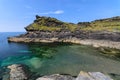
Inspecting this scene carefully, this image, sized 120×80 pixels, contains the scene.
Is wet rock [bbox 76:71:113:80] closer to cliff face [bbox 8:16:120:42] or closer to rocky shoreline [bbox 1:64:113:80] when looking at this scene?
rocky shoreline [bbox 1:64:113:80]

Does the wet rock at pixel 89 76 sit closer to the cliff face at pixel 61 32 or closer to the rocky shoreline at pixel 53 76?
the rocky shoreline at pixel 53 76

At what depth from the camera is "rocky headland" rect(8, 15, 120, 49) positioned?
6712 cm

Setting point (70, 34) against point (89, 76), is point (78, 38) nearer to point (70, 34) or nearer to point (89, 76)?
point (70, 34)

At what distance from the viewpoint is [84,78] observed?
22.6 meters

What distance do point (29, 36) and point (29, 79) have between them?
206 ft

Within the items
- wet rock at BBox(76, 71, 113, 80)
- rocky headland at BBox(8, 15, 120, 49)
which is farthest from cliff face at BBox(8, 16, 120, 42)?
wet rock at BBox(76, 71, 113, 80)

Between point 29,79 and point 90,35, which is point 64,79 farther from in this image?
point 90,35

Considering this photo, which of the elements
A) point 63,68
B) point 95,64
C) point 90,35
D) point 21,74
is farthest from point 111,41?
point 21,74

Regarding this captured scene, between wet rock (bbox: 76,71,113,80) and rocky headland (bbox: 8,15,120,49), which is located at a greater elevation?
rocky headland (bbox: 8,15,120,49)

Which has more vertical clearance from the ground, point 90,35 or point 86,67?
point 90,35

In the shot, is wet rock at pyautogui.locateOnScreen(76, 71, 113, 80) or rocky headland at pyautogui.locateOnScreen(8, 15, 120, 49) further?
rocky headland at pyautogui.locateOnScreen(8, 15, 120, 49)

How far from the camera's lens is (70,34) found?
8406cm

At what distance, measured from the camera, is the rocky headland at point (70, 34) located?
220 ft

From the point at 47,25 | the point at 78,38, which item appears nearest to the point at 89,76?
the point at 78,38
